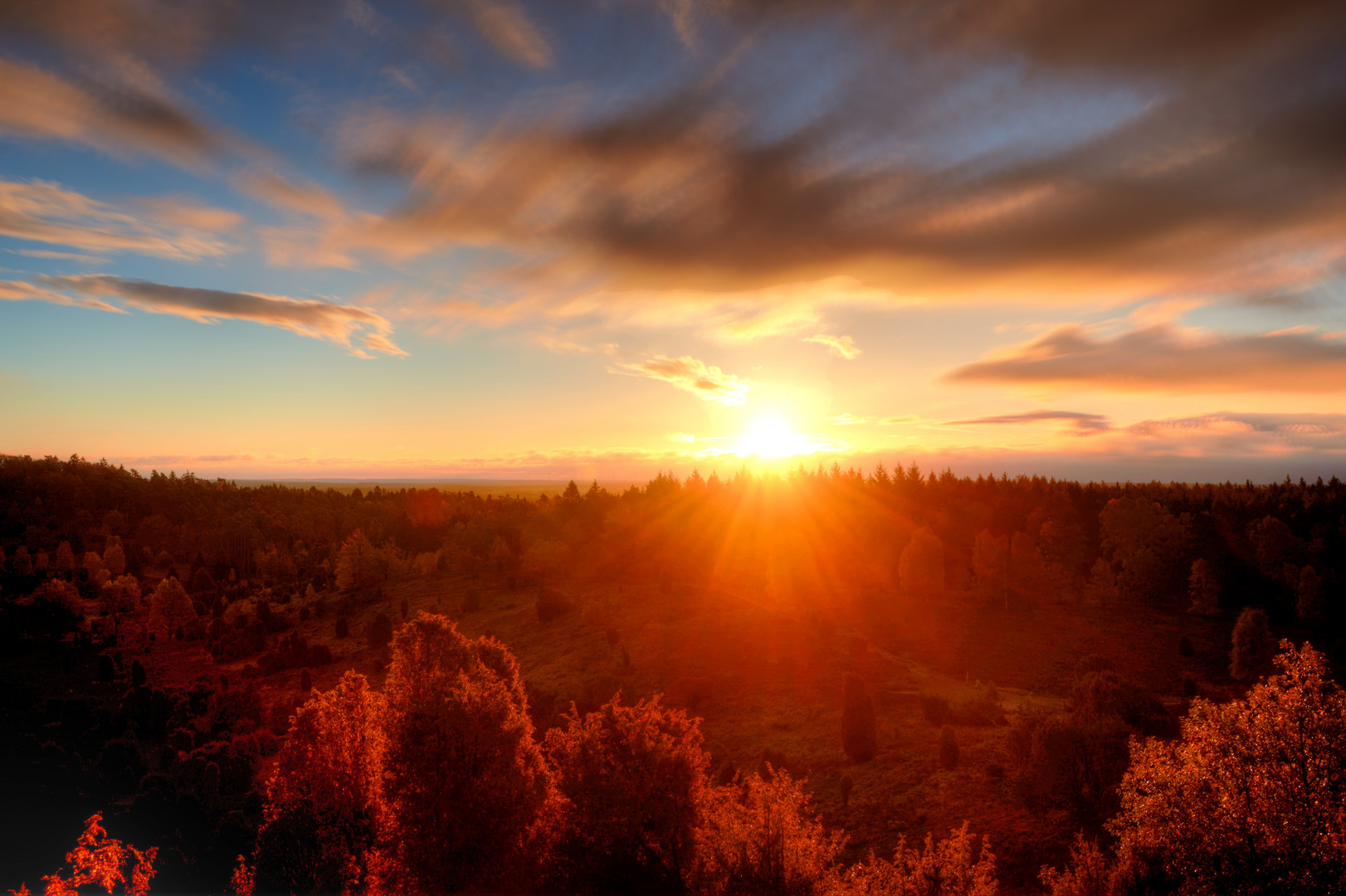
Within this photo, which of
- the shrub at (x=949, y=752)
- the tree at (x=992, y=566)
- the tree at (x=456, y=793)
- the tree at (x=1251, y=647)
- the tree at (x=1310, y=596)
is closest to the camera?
the tree at (x=456, y=793)

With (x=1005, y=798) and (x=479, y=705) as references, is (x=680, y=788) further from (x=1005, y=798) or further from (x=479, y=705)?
(x=1005, y=798)

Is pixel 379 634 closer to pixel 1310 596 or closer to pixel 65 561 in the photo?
pixel 65 561

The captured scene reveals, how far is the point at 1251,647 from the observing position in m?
58.0

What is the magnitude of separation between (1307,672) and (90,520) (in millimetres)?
228195

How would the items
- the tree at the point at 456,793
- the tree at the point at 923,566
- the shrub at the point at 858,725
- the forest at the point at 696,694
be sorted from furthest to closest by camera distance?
the tree at the point at 923,566
the shrub at the point at 858,725
the tree at the point at 456,793
the forest at the point at 696,694

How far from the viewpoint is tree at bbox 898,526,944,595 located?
298 ft

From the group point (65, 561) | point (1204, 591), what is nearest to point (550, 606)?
point (1204, 591)

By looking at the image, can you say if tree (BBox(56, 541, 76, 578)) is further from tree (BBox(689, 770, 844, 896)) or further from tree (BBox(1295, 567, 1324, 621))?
tree (BBox(1295, 567, 1324, 621))

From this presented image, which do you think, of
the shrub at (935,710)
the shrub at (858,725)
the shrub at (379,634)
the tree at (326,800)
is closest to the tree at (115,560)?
the shrub at (379,634)

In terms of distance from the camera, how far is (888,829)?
107 ft

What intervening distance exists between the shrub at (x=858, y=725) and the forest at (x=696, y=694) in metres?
0.29

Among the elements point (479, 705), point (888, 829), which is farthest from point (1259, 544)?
point (479, 705)

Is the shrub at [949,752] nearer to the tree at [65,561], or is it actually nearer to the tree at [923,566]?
the tree at [923,566]

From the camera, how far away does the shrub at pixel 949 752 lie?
38.0 meters
